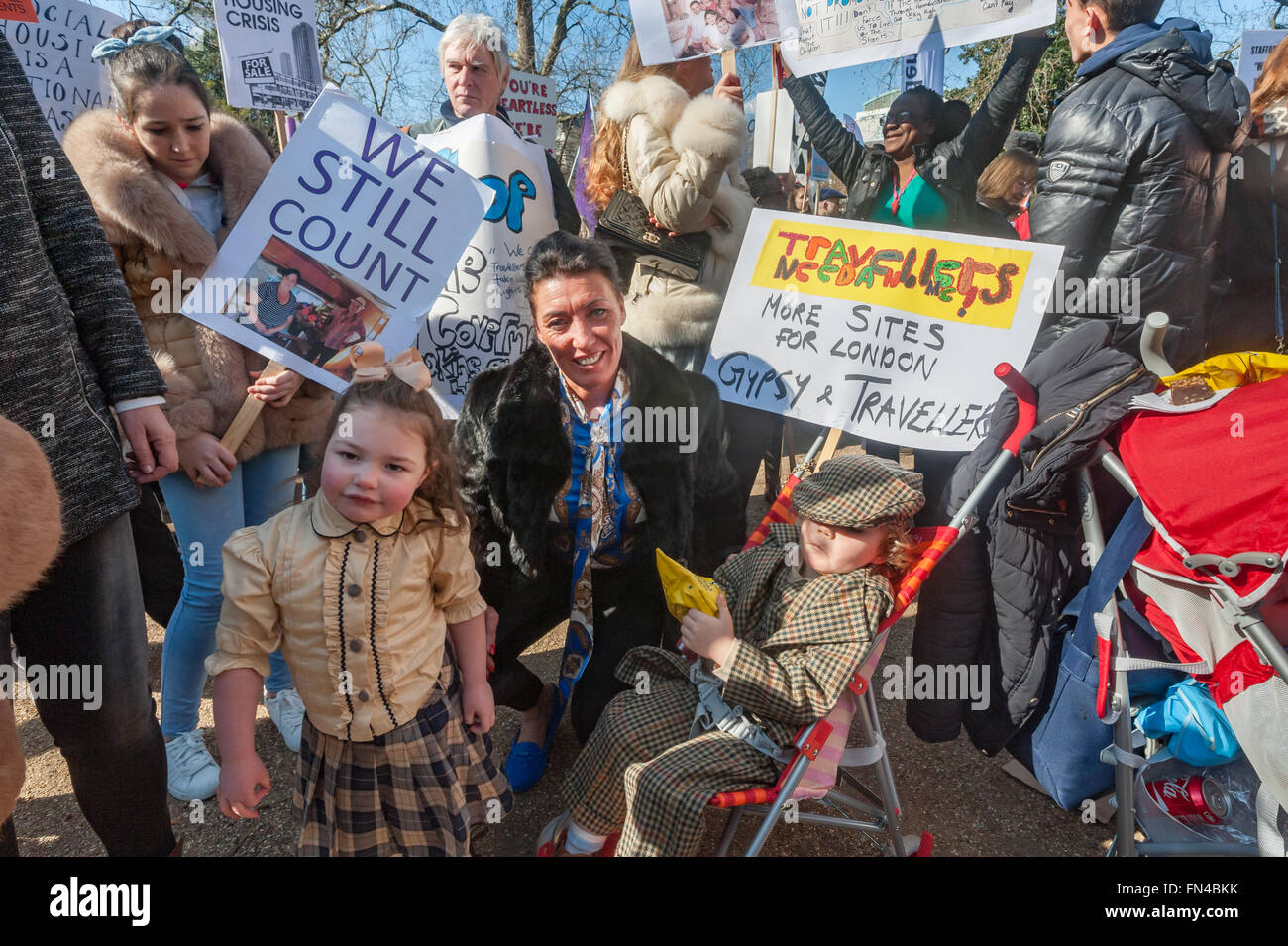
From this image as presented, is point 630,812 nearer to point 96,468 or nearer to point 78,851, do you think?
point 96,468

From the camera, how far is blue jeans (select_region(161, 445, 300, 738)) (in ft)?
7.81

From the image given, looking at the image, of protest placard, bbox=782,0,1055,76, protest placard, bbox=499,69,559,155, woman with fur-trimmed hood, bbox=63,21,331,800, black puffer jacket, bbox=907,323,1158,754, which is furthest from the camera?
protest placard, bbox=499,69,559,155

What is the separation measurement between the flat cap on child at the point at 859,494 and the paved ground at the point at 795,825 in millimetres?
1087

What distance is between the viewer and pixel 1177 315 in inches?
111

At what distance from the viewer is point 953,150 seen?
3.61 meters

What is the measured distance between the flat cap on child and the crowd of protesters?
0.06 feet

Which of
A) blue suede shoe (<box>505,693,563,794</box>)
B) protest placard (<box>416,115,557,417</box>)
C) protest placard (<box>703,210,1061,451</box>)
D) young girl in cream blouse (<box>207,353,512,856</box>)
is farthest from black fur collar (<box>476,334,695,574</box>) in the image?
protest placard (<box>416,115,557,417</box>)

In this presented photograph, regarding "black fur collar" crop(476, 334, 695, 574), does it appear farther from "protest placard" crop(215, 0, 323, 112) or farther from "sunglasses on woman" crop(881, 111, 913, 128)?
"protest placard" crop(215, 0, 323, 112)

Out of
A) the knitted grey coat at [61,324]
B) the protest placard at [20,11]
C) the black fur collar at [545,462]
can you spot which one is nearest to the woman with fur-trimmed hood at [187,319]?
the knitted grey coat at [61,324]

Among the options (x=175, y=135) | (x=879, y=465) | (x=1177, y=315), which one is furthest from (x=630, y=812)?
(x=1177, y=315)

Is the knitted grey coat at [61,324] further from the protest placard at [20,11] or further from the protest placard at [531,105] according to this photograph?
the protest placard at [531,105]

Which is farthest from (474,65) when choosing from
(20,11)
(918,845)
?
(918,845)

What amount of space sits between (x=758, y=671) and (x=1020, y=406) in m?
1.01

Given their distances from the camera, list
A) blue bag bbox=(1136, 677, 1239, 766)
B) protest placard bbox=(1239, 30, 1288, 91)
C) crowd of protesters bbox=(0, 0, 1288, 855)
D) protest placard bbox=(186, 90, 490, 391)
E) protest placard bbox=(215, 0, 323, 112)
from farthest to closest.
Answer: protest placard bbox=(1239, 30, 1288, 91)
protest placard bbox=(215, 0, 323, 112)
protest placard bbox=(186, 90, 490, 391)
blue bag bbox=(1136, 677, 1239, 766)
crowd of protesters bbox=(0, 0, 1288, 855)
